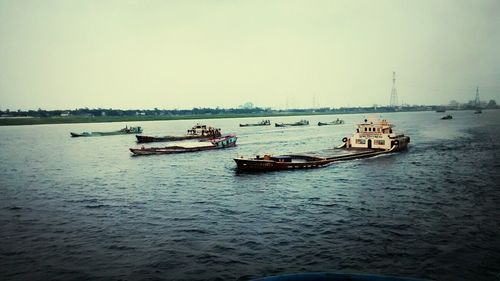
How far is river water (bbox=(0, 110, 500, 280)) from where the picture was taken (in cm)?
1833

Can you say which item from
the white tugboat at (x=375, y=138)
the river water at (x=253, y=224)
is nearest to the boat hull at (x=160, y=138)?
the white tugboat at (x=375, y=138)

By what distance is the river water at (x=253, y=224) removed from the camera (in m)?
18.3

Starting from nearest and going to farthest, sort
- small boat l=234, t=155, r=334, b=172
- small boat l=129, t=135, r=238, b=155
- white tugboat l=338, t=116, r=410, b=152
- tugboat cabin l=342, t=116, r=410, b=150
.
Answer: small boat l=234, t=155, r=334, b=172 → white tugboat l=338, t=116, r=410, b=152 → tugboat cabin l=342, t=116, r=410, b=150 → small boat l=129, t=135, r=238, b=155

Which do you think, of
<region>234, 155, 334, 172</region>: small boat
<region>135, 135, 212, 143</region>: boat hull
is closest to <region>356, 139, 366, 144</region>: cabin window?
<region>234, 155, 334, 172</region>: small boat

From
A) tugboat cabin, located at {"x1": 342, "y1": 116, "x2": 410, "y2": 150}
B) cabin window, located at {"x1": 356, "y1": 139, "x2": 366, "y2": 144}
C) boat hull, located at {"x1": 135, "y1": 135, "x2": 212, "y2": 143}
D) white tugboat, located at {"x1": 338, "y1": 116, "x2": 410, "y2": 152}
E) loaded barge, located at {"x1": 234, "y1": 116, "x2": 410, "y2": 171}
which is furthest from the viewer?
boat hull, located at {"x1": 135, "y1": 135, "x2": 212, "y2": 143}

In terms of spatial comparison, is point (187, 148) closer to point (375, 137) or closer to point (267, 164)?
point (267, 164)

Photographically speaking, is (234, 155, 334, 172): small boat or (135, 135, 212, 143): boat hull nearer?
(234, 155, 334, 172): small boat

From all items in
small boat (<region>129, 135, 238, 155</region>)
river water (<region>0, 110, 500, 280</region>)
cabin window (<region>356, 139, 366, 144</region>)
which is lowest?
river water (<region>0, 110, 500, 280</region>)

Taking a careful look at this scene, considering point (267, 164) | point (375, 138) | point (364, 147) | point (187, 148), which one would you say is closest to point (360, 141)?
point (364, 147)

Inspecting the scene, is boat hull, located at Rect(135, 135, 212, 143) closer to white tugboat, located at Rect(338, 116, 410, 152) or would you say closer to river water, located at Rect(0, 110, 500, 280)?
white tugboat, located at Rect(338, 116, 410, 152)

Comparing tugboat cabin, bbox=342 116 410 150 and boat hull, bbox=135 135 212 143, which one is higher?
tugboat cabin, bbox=342 116 410 150

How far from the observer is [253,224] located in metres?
25.3

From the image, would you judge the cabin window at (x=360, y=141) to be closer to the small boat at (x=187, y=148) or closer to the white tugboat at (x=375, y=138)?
the white tugboat at (x=375, y=138)

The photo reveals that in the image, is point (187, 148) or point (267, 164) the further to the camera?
point (187, 148)
